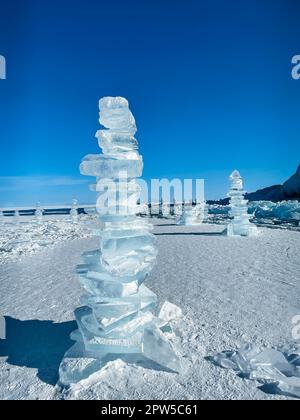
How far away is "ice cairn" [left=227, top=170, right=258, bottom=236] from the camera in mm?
16359

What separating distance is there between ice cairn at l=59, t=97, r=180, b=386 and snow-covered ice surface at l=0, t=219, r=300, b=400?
260 millimetres

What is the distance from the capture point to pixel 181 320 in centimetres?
473

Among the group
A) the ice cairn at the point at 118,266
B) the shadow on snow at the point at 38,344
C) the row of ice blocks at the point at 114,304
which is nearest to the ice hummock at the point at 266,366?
the ice cairn at the point at 118,266

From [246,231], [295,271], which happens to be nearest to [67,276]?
[295,271]

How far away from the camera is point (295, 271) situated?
782 cm

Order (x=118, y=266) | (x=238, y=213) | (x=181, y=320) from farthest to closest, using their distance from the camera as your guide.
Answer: (x=238, y=213)
(x=181, y=320)
(x=118, y=266)

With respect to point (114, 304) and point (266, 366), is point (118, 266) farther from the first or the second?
point (266, 366)

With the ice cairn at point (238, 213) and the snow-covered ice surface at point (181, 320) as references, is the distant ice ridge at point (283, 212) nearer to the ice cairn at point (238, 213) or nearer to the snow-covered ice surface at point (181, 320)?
the ice cairn at point (238, 213)

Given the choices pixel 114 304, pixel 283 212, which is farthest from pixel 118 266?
pixel 283 212

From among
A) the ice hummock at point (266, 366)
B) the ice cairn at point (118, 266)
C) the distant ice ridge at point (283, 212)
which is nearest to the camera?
the ice hummock at point (266, 366)

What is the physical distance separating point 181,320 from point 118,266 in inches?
62.3

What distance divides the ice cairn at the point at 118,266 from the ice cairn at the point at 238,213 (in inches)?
512

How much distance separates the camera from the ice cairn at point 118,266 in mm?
3580
